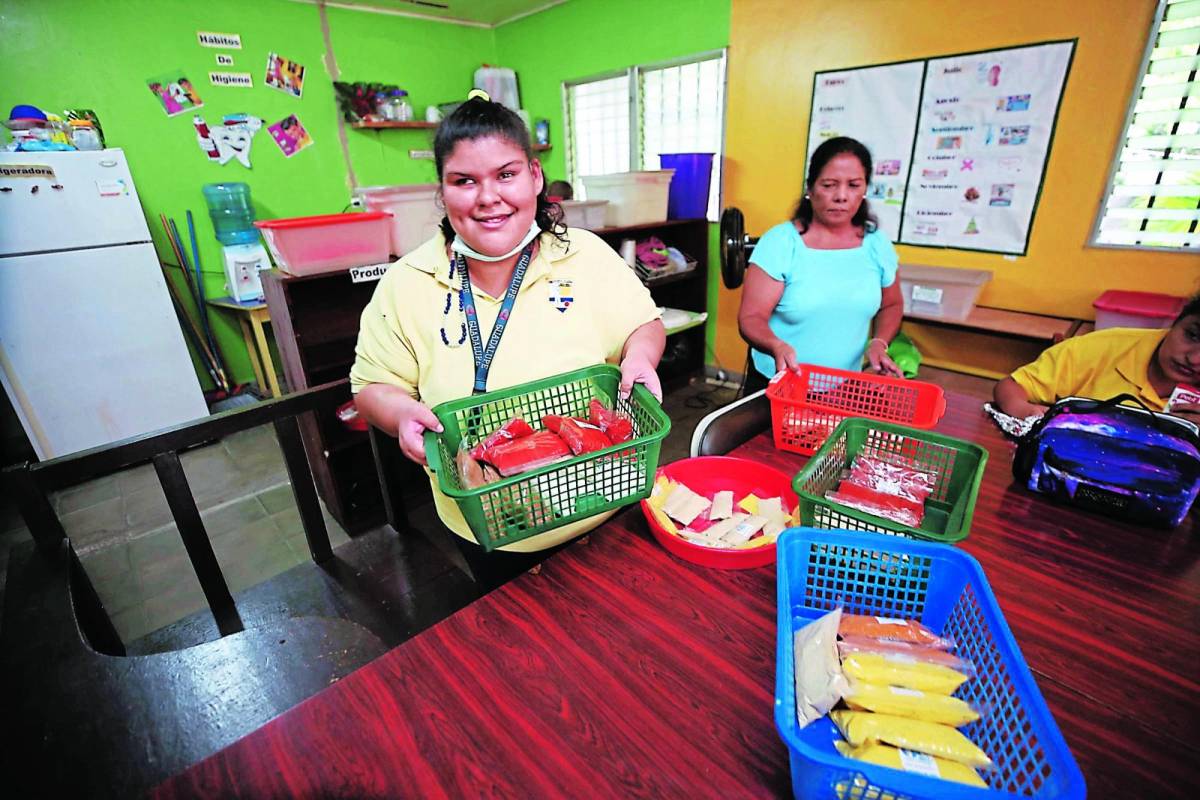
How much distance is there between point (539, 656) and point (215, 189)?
178 inches

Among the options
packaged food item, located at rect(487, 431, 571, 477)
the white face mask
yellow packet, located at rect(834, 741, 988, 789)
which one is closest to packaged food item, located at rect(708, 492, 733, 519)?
packaged food item, located at rect(487, 431, 571, 477)

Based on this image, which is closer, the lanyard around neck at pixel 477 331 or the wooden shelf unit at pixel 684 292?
the lanyard around neck at pixel 477 331

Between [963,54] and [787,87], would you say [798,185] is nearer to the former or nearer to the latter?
[787,87]

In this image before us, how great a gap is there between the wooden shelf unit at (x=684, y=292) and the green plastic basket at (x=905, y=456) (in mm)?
2873

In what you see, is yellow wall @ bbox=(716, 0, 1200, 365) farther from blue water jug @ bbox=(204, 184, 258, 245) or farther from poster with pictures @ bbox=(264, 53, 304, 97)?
blue water jug @ bbox=(204, 184, 258, 245)

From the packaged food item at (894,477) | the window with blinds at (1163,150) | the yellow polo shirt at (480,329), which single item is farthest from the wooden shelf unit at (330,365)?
the window with blinds at (1163,150)

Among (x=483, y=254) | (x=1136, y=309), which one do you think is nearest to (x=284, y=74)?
(x=483, y=254)

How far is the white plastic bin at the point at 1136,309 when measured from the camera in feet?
7.71

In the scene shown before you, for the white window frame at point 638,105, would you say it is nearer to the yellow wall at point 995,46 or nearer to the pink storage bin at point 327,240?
the yellow wall at point 995,46

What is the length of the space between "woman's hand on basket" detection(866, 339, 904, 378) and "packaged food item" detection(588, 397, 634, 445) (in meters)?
1.04

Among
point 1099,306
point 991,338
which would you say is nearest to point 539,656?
point 1099,306

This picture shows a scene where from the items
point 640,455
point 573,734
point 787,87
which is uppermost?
point 787,87

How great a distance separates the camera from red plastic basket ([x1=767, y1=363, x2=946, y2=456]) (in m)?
1.44

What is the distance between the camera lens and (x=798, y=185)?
3762 millimetres
